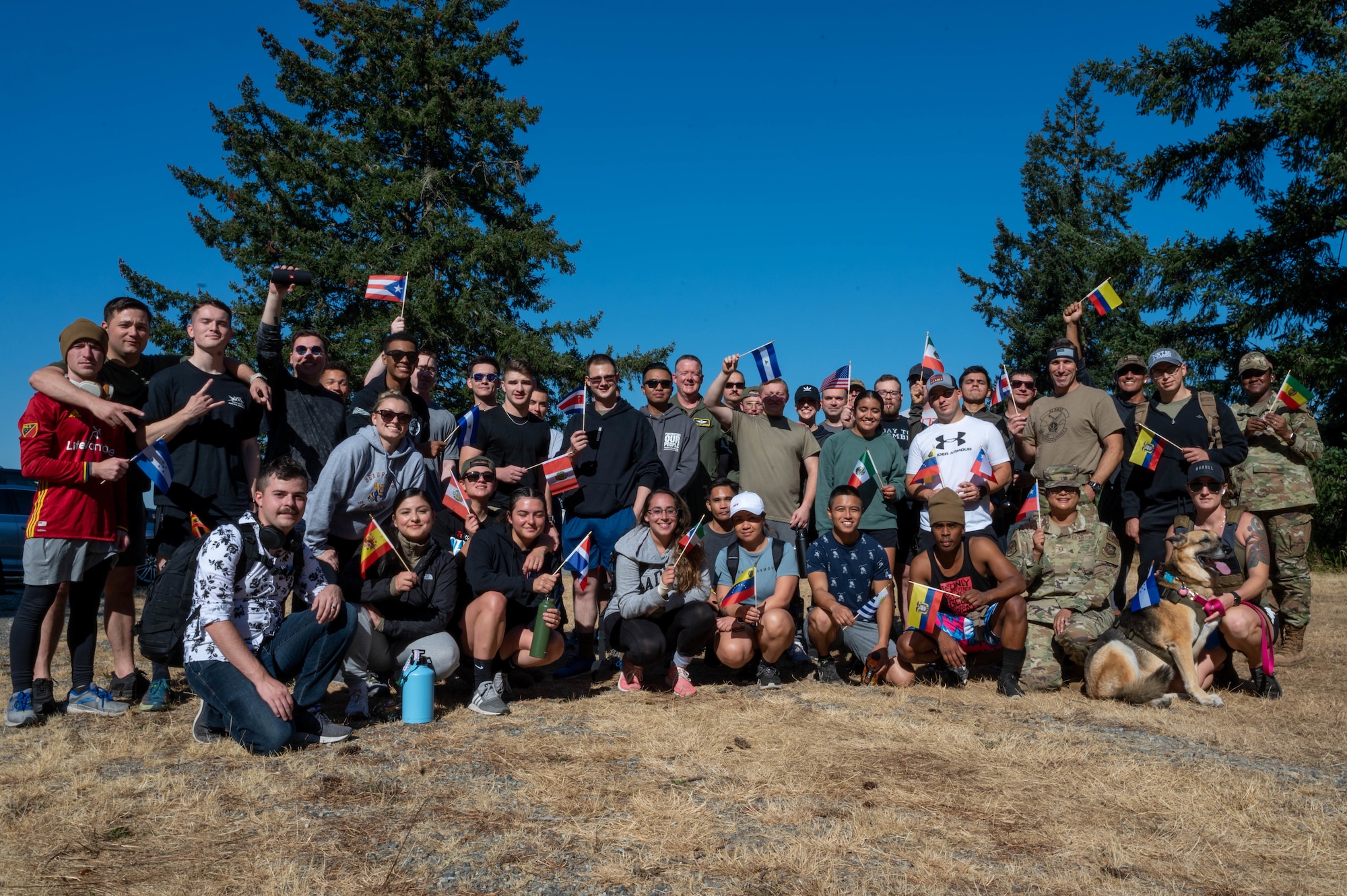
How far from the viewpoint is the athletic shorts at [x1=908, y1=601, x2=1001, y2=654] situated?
6.57m

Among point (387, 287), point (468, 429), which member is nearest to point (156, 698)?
point (468, 429)

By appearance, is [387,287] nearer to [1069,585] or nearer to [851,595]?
[851,595]

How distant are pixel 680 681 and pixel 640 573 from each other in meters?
0.82

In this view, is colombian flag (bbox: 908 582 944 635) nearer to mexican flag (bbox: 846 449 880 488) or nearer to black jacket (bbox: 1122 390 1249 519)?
mexican flag (bbox: 846 449 880 488)

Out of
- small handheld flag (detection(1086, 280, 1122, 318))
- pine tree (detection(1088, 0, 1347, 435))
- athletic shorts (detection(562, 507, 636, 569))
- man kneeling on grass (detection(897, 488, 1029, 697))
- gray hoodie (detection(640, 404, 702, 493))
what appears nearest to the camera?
man kneeling on grass (detection(897, 488, 1029, 697))

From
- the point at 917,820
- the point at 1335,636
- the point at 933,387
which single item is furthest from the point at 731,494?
the point at 1335,636

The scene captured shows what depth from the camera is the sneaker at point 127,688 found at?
574cm

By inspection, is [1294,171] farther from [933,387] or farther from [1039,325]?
[933,387]

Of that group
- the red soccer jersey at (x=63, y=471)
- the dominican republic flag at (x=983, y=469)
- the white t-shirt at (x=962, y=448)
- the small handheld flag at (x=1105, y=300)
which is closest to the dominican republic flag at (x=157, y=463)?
the red soccer jersey at (x=63, y=471)

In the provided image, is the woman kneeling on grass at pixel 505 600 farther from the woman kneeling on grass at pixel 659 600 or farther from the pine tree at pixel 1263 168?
the pine tree at pixel 1263 168

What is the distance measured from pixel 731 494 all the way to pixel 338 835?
4146 mm

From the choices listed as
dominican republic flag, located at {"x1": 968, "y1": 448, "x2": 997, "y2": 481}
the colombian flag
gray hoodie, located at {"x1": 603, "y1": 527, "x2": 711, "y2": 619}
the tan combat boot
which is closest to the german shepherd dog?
the colombian flag

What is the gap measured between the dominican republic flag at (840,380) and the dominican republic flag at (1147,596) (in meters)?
3.62

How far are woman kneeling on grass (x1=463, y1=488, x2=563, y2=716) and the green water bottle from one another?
0.03 m
